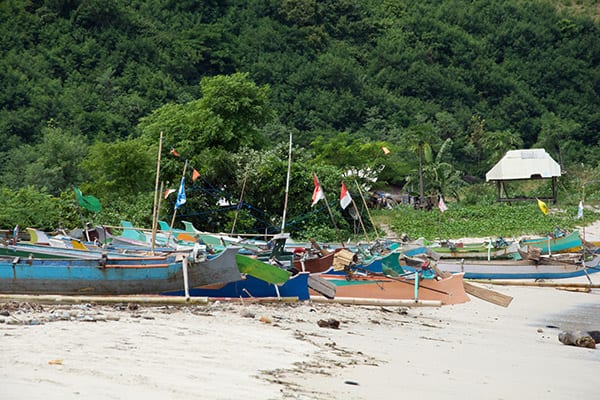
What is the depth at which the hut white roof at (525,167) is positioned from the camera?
142ft

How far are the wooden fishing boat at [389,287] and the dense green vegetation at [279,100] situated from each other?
44.8ft

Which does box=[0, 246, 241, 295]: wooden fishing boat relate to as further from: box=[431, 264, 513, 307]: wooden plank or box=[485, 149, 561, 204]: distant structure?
box=[485, 149, 561, 204]: distant structure

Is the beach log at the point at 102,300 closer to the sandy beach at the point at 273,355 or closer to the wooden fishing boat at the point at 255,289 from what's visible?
the sandy beach at the point at 273,355

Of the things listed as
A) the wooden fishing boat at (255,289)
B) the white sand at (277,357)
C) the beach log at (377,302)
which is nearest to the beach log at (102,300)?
the white sand at (277,357)

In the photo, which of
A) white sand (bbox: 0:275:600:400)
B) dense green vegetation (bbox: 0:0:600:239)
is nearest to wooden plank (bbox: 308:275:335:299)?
white sand (bbox: 0:275:600:400)

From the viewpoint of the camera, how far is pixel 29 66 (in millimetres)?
63156

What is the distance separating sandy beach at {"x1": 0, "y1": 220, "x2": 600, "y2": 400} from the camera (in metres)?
7.80

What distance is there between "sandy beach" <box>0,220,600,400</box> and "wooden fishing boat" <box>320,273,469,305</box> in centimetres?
122

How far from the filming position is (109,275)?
49.7 feet

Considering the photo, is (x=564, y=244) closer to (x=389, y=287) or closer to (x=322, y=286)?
(x=389, y=287)

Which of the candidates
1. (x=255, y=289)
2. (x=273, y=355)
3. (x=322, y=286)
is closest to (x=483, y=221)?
(x=322, y=286)

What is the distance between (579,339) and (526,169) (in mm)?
30535

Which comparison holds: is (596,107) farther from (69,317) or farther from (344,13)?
(69,317)

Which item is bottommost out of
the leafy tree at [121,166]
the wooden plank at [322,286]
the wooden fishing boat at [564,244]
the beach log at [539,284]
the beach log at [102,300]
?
the beach log at [539,284]
